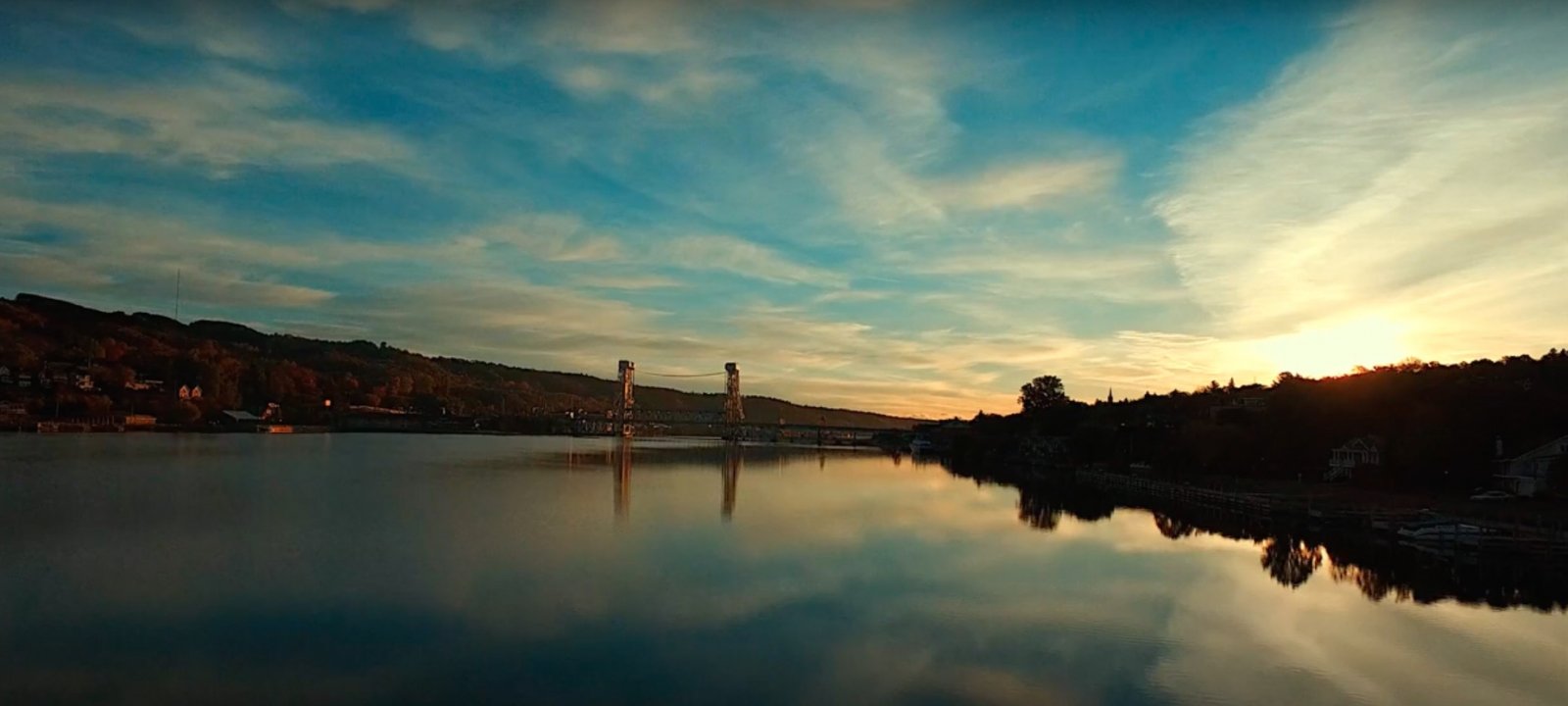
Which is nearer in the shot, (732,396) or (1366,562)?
(1366,562)

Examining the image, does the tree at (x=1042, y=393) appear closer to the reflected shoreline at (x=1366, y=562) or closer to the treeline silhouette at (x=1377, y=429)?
the treeline silhouette at (x=1377, y=429)

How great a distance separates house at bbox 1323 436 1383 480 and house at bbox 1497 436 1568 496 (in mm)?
5266

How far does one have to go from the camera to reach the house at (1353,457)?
3928cm

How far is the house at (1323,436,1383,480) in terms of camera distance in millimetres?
39281

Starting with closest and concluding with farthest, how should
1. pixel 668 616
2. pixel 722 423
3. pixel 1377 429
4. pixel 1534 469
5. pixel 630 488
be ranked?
pixel 668 616, pixel 1534 469, pixel 630 488, pixel 1377 429, pixel 722 423

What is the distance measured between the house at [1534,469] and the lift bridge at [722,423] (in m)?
99.5

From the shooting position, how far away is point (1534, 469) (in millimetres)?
32031

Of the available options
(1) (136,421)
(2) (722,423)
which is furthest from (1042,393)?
(1) (136,421)

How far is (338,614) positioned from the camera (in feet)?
44.1

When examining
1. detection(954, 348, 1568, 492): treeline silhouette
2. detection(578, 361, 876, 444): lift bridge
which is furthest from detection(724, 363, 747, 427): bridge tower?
detection(954, 348, 1568, 492): treeline silhouette

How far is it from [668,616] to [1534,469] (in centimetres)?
3098

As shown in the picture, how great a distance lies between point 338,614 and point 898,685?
757cm

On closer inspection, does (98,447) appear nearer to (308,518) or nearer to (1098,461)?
(308,518)

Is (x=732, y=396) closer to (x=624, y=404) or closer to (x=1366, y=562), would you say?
(x=624, y=404)
